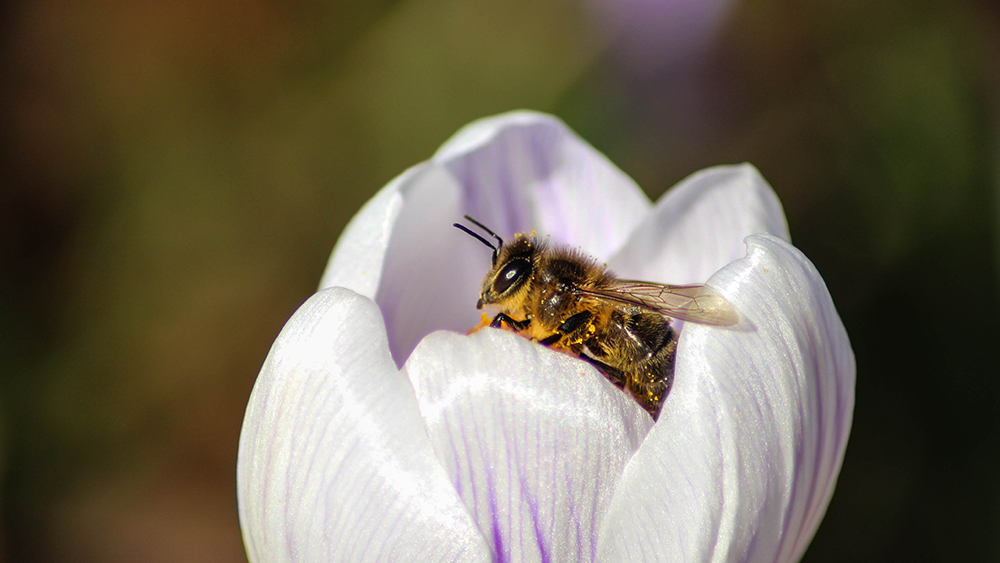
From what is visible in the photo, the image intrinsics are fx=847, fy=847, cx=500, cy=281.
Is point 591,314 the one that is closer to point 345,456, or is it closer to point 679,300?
point 679,300

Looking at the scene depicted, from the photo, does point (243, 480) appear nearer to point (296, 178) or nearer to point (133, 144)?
point (296, 178)

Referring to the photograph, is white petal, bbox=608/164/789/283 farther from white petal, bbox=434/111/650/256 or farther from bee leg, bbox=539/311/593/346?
bee leg, bbox=539/311/593/346

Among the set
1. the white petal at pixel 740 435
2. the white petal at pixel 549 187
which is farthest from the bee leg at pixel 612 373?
the white petal at pixel 549 187

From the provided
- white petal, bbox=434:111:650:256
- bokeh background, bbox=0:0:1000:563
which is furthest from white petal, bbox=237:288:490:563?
bokeh background, bbox=0:0:1000:563

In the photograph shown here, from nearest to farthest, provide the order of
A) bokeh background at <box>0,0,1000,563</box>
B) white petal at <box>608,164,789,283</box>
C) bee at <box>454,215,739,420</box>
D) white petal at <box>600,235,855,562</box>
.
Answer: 1. white petal at <box>600,235,855,562</box>
2. bee at <box>454,215,739,420</box>
3. white petal at <box>608,164,789,283</box>
4. bokeh background at <box>0,0,1000,563</box>

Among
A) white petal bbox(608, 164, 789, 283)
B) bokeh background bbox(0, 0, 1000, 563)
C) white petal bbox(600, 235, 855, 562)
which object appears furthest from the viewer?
bokeh background bbox(0, 0, 1000, 563)

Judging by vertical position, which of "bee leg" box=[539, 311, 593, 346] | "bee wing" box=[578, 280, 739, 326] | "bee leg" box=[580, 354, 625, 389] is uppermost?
"bee wing" box=[578, 280, 739, 326]

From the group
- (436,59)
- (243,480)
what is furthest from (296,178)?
(243,480)

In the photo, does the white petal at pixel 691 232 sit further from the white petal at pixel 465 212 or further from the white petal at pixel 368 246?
the white petal at pixel 368 246
